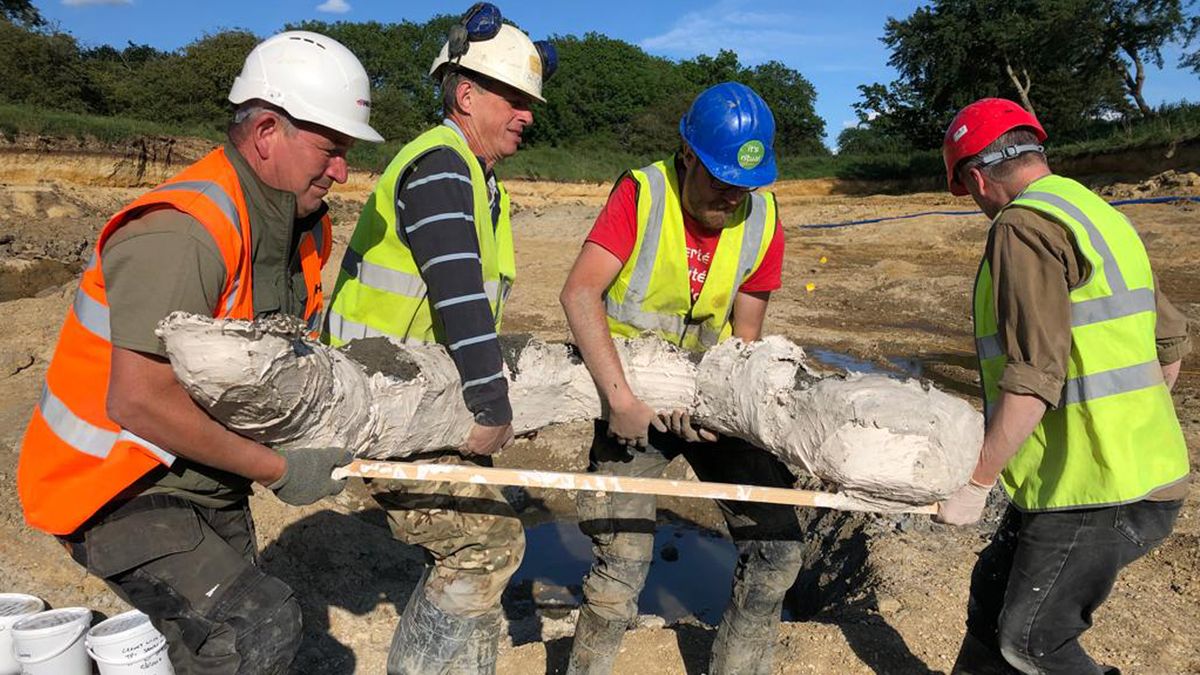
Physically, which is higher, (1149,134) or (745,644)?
(1149,134)

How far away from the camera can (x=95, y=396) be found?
2072mm

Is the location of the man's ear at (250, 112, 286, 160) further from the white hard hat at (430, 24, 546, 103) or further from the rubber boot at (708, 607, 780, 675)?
the rubber boot at (708, 607, 780, 675)

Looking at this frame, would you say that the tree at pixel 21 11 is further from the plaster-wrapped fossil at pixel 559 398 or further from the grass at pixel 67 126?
the plaster-wrapped fossil at pixel 559 398

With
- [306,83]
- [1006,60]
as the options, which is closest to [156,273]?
[306,83]

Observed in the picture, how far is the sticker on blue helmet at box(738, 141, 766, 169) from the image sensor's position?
2.83 meters

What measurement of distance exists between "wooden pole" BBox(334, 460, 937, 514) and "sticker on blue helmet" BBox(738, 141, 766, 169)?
44.6 inches

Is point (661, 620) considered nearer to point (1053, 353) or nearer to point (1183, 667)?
point (1183, 667)

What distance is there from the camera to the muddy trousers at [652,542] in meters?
3.07

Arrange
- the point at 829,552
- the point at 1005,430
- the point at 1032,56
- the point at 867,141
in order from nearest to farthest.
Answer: the point at 1005,430
the point at 829,552
the point at 1032,56
the point at 867,141

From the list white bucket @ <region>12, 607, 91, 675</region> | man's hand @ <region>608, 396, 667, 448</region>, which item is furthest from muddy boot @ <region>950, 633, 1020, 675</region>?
white bucket @ <region>12, 607, 91, 675</region>

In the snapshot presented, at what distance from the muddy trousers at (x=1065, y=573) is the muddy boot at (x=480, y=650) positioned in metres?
1.66

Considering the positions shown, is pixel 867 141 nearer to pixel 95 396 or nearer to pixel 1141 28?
pixel 1141 28

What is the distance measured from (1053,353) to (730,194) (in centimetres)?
120

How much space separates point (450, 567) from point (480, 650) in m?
0.32
